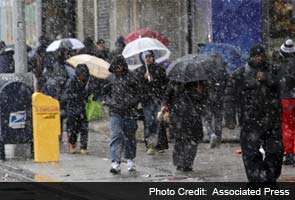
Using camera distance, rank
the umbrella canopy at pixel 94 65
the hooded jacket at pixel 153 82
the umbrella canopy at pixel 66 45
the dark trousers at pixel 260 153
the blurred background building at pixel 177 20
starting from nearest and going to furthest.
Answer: the dark trousers at pixel 260 153, the hooded jacket at pixel 153 82, the umbrella canopy at pixel 94 65, the blurred background building at pixel 177 20, the umbrella canopy at pixel 66 45

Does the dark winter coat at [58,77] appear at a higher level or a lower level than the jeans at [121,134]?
higher

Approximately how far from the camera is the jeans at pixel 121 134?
508 inches

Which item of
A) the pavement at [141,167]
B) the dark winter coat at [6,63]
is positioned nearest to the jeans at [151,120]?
the pavement at [141,167]

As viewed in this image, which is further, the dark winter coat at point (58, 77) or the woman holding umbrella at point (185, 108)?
the dark winter coat at point (58, 77)

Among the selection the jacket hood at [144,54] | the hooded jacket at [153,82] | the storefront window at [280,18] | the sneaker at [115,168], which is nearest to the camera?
the sneaker at [115,168]

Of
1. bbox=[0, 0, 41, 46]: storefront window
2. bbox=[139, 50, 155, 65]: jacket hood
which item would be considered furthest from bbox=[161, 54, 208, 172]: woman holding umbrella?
bbox=[0, 0, 41, 46]: storefront window

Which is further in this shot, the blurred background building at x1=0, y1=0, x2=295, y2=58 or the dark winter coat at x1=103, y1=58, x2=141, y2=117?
the blurred background building at x1=0, y1=0, x2=295, y2=58

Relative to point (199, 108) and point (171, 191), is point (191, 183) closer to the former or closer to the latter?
point (171, 191)

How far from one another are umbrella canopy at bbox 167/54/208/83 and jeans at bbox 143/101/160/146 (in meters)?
1.68

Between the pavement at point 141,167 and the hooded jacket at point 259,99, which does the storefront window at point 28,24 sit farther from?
the hooded jacket at point 259,99

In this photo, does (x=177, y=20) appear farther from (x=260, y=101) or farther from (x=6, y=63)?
(x=260, y=101)

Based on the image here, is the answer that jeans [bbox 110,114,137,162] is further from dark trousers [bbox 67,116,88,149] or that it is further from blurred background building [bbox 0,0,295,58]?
blurred background building [bbox 0,0,295,58]

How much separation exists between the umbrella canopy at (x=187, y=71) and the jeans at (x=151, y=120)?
1.68m

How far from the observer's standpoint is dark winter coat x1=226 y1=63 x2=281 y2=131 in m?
10.5
